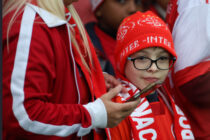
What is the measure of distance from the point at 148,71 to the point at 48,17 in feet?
1.72

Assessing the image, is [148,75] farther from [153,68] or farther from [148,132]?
[148,132]

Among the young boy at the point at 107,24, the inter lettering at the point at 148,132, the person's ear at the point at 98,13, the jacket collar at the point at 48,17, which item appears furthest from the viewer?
the person's ear at the point at 98,13

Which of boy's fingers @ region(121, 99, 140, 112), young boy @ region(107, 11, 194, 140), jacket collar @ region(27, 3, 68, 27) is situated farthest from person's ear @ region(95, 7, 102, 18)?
boy's fingers @ region(121, 99, 140, 112)

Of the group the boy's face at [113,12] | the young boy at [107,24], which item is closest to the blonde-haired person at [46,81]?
the young boy at [107,24]

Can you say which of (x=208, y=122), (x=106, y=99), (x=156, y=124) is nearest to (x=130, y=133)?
(x=156, y=124)

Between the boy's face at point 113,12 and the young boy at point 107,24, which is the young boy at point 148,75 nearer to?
the young boy at point 107,24

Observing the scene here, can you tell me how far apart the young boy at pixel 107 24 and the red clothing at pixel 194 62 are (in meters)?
0.66

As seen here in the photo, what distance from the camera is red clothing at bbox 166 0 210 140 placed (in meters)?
1.24

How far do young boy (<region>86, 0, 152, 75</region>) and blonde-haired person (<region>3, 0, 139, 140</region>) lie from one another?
0.88 m

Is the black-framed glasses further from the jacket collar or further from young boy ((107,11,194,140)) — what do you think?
the jacket collar

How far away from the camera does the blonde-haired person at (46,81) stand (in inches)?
33.6

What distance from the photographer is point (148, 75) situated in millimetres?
1243

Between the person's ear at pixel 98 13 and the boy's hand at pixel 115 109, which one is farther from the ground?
the boy's hand at pixel 115 109

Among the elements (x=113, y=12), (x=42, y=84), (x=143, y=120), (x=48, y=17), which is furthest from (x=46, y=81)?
(x=113, y=12)
